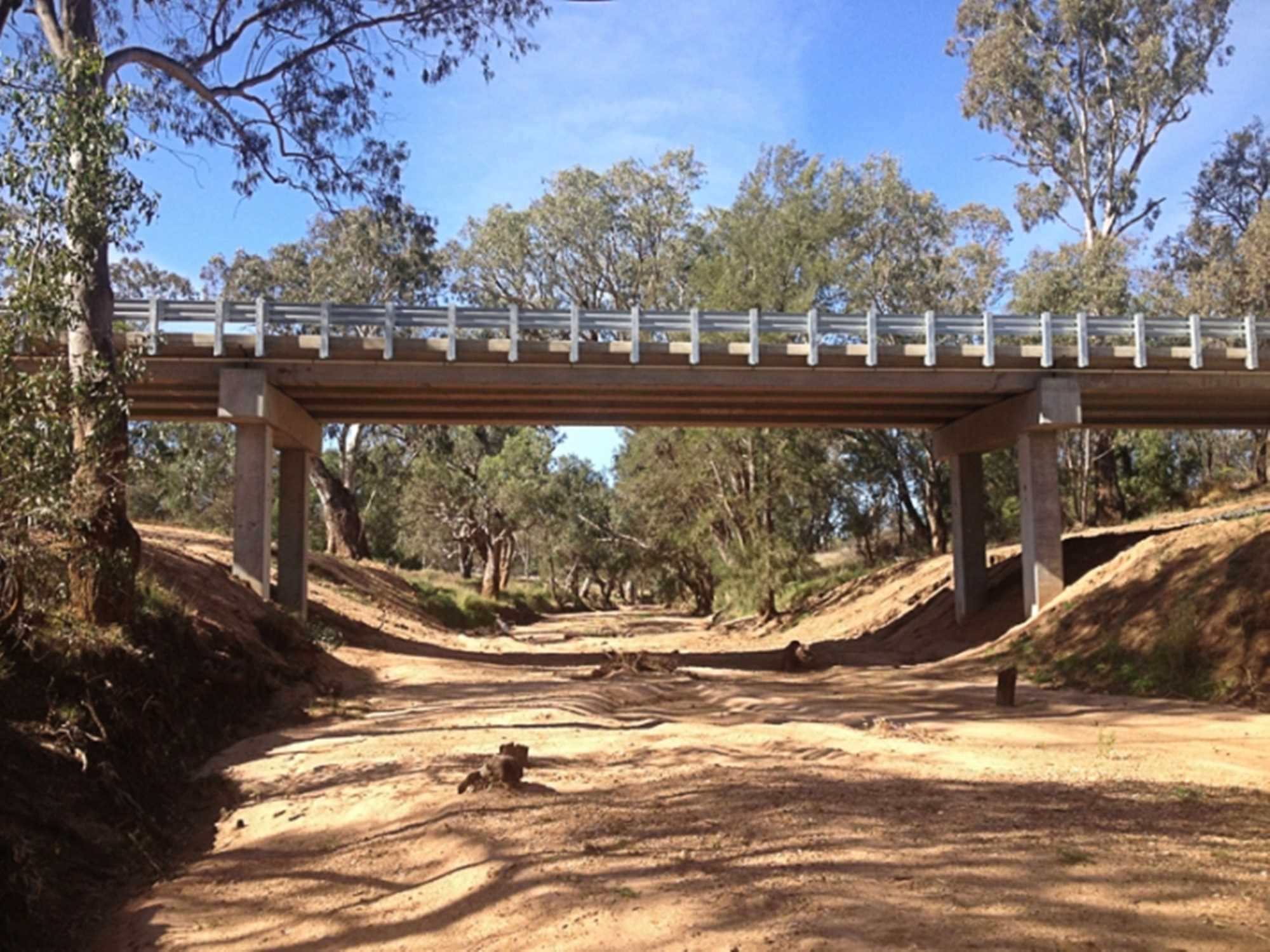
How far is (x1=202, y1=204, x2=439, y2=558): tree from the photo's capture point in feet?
128

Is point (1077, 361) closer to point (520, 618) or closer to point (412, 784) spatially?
point (412, 784)

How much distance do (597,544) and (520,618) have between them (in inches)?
361

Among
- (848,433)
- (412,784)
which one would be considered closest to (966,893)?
(412,784)

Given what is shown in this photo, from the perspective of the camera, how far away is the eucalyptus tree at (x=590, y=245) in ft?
170

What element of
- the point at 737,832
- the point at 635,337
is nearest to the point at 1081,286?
the point at 635,337

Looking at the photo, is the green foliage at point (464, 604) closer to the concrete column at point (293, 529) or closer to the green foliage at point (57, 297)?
the concrete column at point (293, 529)

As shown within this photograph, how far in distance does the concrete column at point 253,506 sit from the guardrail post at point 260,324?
1970mm

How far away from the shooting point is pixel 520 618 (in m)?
53.1

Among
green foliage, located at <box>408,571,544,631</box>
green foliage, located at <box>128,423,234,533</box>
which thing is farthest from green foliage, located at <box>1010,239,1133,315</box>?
green foliage, located at <box>128,423,234,533</box>

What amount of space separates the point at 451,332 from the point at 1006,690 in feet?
46.0

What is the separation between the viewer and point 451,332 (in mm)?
23703

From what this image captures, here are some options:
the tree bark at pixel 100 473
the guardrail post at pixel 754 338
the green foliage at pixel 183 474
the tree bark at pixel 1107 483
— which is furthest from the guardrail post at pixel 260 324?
the tree bark at pixel 1107 483

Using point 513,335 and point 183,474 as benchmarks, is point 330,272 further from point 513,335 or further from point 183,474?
point 183,474

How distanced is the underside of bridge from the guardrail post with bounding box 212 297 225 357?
1.94 ft
